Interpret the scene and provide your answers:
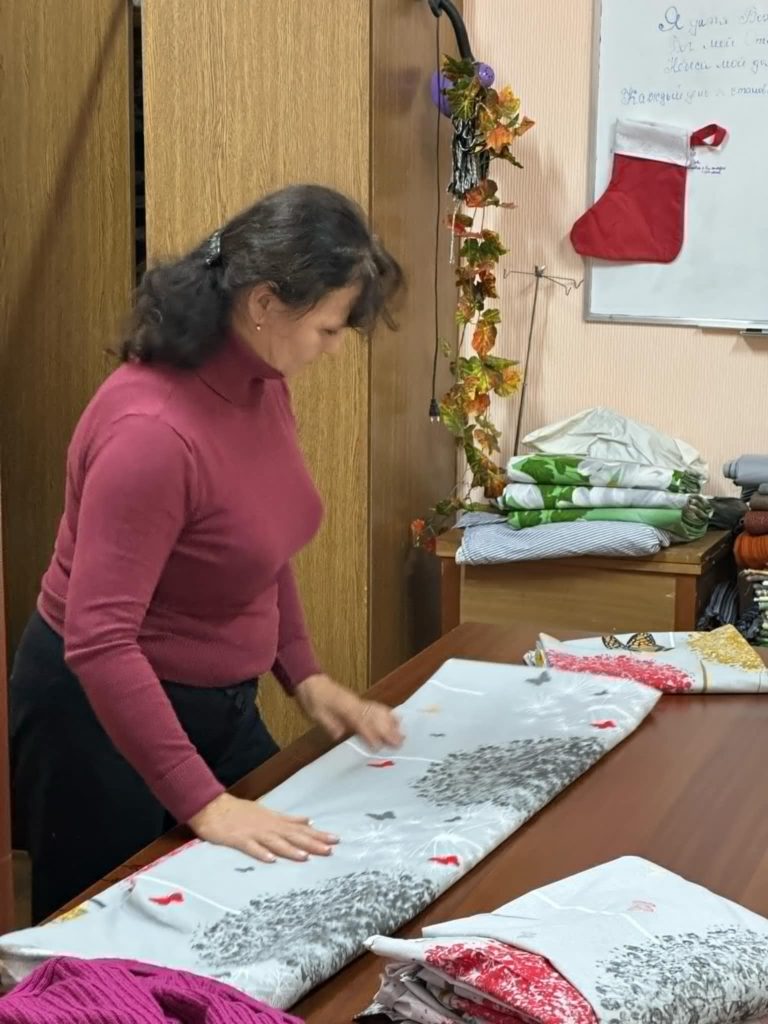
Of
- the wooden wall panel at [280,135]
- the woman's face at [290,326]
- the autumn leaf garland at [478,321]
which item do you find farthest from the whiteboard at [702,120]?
the woman's face at [290,326]

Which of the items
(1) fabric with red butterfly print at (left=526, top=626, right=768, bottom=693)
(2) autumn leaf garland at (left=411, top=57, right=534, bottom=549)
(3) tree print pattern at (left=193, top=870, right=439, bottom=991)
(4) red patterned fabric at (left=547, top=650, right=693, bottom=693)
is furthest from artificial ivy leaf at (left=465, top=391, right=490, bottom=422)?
(3) tree print pattern at (left=193, top=870, right=439, bottom=991)

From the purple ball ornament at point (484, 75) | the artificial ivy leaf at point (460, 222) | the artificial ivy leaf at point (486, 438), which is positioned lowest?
the artificial ivy leaf at point (486, 438)

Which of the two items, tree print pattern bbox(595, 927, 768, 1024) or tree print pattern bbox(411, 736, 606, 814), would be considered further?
tree print pattern bbox(411, 736, 606, 814)

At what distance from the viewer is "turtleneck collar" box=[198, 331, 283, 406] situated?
160 centimetres

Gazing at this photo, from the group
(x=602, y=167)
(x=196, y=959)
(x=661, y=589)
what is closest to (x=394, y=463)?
(x=661, y=589)

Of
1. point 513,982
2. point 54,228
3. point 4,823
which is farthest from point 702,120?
point 513,982

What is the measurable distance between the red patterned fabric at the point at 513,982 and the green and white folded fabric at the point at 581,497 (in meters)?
2.05

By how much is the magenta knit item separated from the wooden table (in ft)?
0.41

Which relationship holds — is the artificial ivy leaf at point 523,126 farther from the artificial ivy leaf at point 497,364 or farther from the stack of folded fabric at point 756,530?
the stack of folded fabric at point 756,530

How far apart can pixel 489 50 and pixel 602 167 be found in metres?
0.40

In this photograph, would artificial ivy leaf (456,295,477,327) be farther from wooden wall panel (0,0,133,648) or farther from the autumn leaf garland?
wooden wall panel (0,0,133,648)

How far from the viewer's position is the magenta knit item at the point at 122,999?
0.94 meters

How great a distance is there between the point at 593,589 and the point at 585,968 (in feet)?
6.75

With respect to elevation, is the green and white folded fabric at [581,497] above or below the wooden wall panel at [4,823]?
below
